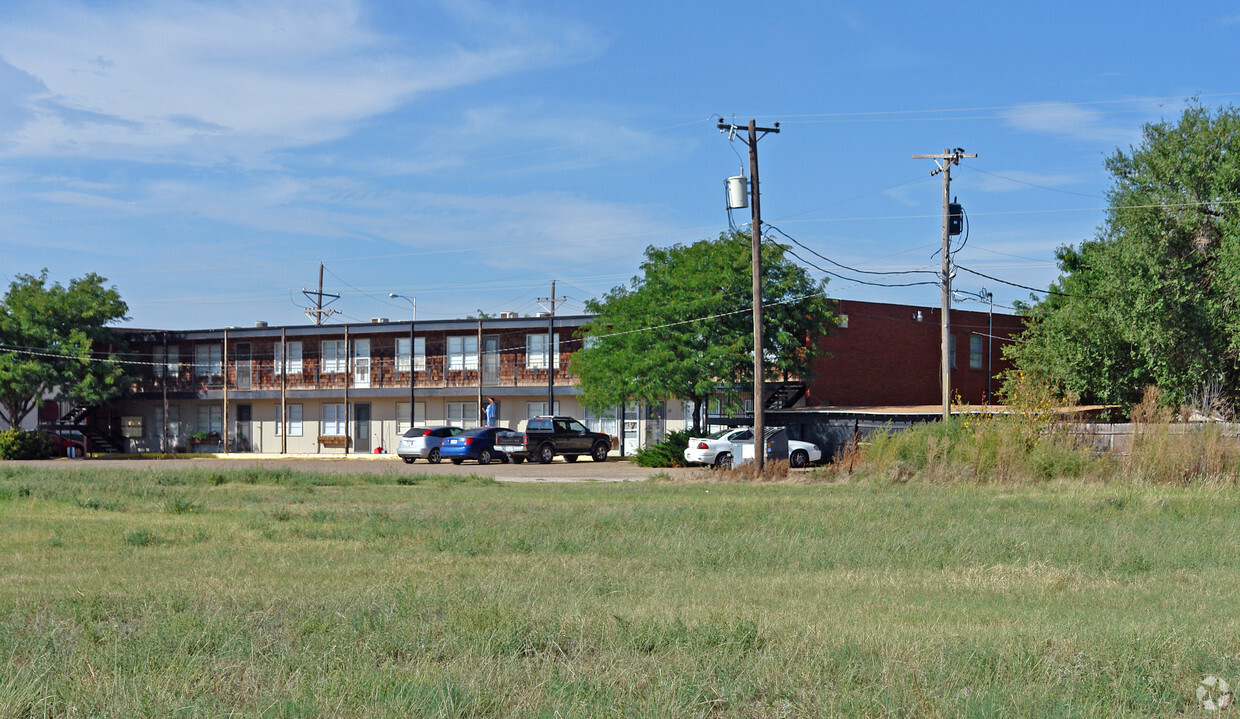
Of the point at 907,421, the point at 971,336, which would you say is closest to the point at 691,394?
the point at 907,421

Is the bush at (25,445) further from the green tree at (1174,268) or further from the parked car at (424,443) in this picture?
the green tree at (1174,268)

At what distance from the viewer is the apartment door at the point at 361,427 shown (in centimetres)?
5744

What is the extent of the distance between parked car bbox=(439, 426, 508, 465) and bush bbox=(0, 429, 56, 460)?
22255 mm

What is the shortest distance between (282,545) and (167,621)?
17.9ft

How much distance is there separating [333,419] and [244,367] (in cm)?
628

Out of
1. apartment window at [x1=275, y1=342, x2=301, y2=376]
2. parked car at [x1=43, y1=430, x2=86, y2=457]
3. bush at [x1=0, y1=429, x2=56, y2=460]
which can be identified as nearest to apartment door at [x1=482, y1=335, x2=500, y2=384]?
apartment window at [x1=275, y1=342, x2=301, y2=376]

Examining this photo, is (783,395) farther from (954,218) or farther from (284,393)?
(284,393)

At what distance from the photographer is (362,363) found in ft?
190

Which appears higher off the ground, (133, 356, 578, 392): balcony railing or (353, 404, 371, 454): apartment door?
(133, 356, 578, 392): balcony railing

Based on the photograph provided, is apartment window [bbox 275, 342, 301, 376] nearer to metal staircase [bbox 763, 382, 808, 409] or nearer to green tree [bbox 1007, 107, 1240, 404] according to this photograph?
metal staircase [bbox 763, 382, 808, 409]

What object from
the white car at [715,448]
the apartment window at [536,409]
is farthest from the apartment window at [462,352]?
the white car at [715,448]

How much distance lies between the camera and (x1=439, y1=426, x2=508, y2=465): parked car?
4278 cm

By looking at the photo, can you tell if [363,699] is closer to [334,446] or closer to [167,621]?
[167,621]

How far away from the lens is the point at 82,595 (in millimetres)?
9117
